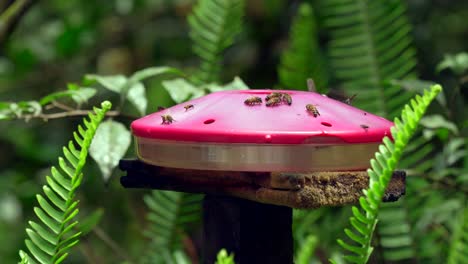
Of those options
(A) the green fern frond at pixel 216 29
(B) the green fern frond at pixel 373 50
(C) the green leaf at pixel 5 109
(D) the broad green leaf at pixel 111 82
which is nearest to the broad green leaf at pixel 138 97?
(D) the broad green leaf at pixel 111 82

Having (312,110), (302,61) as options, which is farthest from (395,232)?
(312,110)

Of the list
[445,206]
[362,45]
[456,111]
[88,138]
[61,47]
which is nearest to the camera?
[88,138]

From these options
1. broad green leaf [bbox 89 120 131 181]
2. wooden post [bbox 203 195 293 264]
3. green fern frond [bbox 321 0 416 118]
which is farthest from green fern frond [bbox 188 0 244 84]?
wooden post [bbox 203 195 293 264]

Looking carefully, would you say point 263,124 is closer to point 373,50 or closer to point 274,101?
point 274,101

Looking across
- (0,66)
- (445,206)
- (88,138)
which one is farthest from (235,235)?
(0,66)

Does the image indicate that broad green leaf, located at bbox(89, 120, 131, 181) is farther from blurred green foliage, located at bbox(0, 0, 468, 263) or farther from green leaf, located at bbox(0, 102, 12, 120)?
blurred green foliage, located at bbox(0, 0, 468, 263)

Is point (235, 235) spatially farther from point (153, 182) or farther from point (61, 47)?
point (61, 47)
